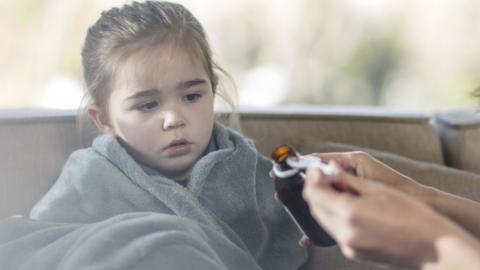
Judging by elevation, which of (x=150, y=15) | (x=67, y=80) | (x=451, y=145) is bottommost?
(x=451, y=145)

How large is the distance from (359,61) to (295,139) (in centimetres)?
54

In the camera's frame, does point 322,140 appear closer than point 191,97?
No

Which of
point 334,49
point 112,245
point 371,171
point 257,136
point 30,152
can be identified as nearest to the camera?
point 112,245

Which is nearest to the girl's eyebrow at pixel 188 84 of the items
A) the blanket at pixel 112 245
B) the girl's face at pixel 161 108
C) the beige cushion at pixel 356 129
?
the girl's face at pixel 161 108

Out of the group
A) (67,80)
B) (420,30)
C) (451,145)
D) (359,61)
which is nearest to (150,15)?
Answer: (67,80)

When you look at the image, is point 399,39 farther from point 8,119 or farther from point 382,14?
point 8,119

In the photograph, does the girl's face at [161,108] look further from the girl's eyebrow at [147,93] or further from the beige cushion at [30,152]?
the beige cushion at [30,152]

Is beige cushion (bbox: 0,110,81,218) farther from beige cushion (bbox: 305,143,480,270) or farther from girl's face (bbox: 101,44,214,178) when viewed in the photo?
beige cushion (bbox: 305,143,480,270)

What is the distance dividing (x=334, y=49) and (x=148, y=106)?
32.2 inches

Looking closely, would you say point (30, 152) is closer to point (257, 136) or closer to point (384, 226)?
point (257, 136)

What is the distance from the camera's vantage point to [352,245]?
0.51m

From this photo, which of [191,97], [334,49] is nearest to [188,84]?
Answer: [191,97]

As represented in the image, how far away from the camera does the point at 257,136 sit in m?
1.00

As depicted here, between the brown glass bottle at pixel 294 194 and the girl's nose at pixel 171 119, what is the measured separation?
140 mm
